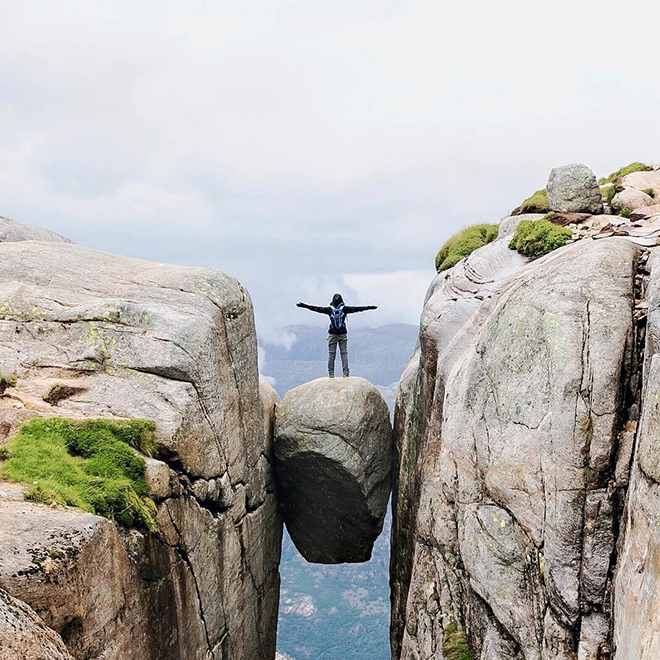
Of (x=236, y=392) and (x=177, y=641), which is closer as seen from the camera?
(x=177, y=641)

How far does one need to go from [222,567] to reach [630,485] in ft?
40.5

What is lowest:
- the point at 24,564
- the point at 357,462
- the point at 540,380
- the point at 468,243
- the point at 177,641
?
the point at 177,641

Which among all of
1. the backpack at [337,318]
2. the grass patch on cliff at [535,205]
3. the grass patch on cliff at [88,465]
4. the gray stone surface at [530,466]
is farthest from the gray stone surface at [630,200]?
the grass patch on cliff at [88,465]

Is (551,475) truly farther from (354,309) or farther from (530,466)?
(354,309)

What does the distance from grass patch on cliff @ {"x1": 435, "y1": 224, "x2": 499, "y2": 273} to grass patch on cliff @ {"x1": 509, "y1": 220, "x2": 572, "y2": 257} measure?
4655 mm

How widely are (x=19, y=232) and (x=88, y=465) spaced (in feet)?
46.2

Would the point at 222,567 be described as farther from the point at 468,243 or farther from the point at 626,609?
the point at 468,243

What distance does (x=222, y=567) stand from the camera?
20.0 metres

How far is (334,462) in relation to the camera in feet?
86.1

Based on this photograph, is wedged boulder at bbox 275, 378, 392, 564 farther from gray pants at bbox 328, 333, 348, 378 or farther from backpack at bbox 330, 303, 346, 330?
backpack at bbox 330, 303, 346, 330

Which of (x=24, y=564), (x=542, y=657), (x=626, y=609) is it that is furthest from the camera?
(x=542, y=657)

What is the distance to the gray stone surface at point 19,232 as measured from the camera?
81.4ft

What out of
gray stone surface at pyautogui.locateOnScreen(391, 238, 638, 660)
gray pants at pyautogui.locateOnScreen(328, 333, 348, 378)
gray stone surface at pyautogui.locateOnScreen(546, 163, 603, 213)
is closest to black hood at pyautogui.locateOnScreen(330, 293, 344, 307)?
gray pants at pyautogui.locateOnScreen(328, 333, 348, 378)

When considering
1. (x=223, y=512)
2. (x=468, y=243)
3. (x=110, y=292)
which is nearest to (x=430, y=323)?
(x=468, y=243)
